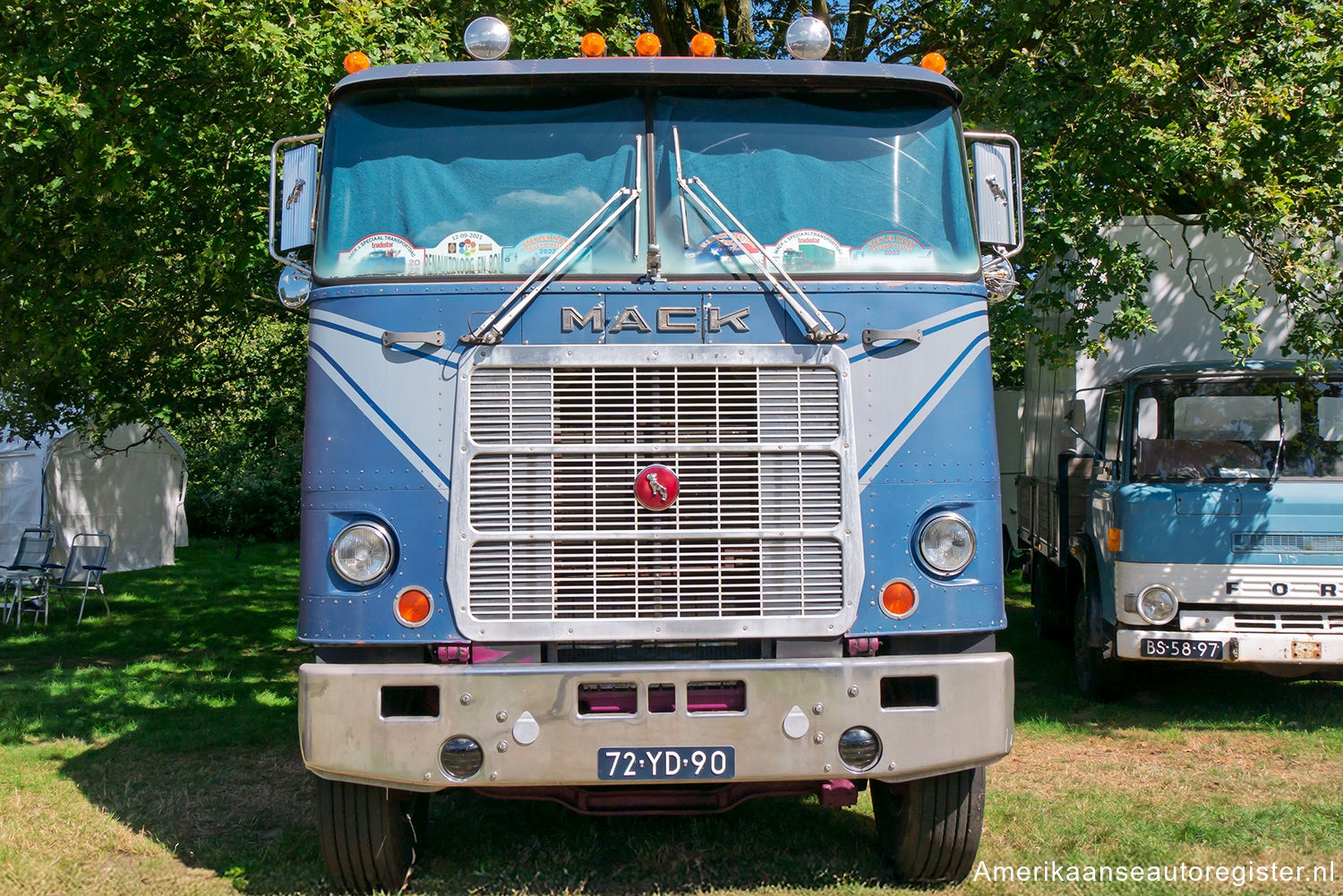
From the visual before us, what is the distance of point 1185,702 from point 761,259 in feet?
19.2

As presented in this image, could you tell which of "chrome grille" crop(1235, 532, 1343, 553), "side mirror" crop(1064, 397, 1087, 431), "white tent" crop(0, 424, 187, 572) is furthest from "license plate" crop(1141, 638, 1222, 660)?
"white tent" crop(0, 424, 187, 572)

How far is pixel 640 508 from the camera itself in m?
4.40

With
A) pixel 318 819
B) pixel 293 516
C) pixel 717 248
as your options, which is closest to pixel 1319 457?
pixel 717 248

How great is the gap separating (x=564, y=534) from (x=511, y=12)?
5.22 m

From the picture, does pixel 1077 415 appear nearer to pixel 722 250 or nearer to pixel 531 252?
pixel 722 250

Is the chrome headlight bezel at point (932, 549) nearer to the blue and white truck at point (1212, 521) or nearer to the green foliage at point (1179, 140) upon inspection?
the green foliage at point (1179, 140)

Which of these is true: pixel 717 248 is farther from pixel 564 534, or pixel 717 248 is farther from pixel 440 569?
pixel 440 569

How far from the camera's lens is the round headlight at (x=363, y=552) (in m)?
4.40

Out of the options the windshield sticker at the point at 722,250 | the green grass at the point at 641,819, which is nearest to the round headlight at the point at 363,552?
the green grass at the point at 641,819

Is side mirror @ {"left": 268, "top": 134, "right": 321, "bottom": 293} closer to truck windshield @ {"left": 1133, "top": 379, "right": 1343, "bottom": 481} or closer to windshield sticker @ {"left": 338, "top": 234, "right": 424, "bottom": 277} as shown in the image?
windshield sticker @ {"left": 338, "top": 234, "right": 424, "bottom": 277}

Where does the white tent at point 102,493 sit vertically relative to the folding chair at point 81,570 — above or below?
above

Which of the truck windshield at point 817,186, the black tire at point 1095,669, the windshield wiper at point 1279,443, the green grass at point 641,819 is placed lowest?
the green grass at point 641,819

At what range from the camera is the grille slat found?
4387 millimetres

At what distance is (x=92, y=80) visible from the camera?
8094mm
